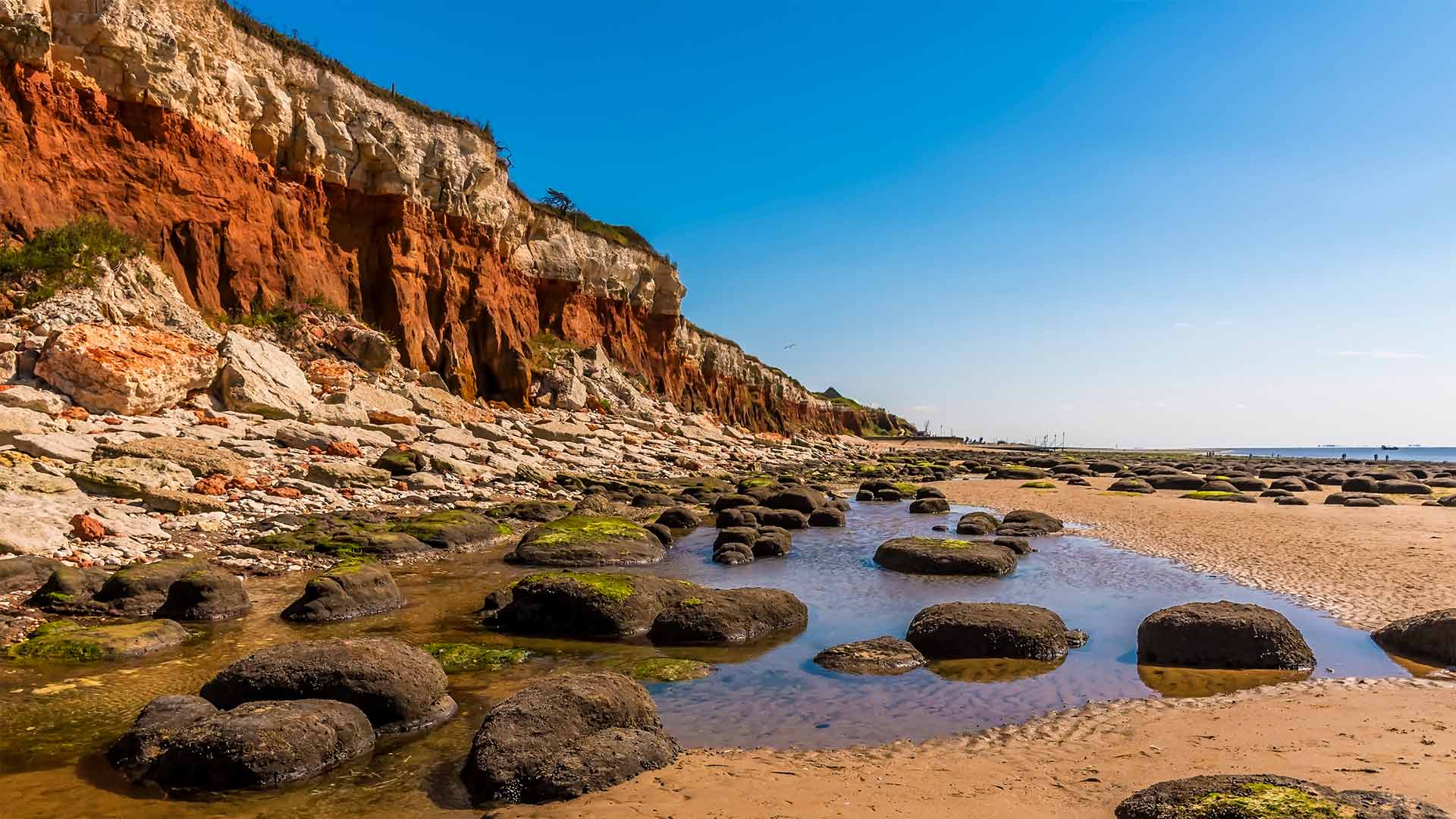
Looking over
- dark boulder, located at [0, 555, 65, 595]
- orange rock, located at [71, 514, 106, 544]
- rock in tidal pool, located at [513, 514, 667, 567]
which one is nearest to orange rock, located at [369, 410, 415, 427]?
rock in tidal pool, located at [513, 514, 667, 567]

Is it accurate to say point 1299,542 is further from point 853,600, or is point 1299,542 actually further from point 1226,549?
point 853,600

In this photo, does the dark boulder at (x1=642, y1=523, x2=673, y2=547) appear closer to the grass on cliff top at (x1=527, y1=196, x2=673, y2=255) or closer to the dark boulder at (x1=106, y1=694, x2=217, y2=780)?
the dark boulder at (x1=106, y1=694, x2=217, y2=780)

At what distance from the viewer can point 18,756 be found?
5555 mm

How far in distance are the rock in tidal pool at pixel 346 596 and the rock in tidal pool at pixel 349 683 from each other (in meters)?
2.86

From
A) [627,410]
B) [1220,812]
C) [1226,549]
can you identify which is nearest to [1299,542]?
[1226,549]

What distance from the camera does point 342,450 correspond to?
66.1 ft

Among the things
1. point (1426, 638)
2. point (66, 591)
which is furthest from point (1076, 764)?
point (66, 591)

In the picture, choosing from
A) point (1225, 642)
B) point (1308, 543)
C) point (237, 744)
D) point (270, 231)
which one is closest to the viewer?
point (237, 744)

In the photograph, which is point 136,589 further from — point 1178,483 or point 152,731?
point 1178,483

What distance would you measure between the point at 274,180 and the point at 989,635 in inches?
1385

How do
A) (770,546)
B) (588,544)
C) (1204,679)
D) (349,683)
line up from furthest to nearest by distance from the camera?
(770,546), (588,544), (1204,679), (349,683)

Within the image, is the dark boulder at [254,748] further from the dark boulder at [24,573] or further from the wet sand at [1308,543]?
the wet sand at [1308,543]

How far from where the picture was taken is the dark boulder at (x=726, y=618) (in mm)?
9516

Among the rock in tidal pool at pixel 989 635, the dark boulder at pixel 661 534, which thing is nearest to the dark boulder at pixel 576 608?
the rock in tidal pool at pixel 989 635
